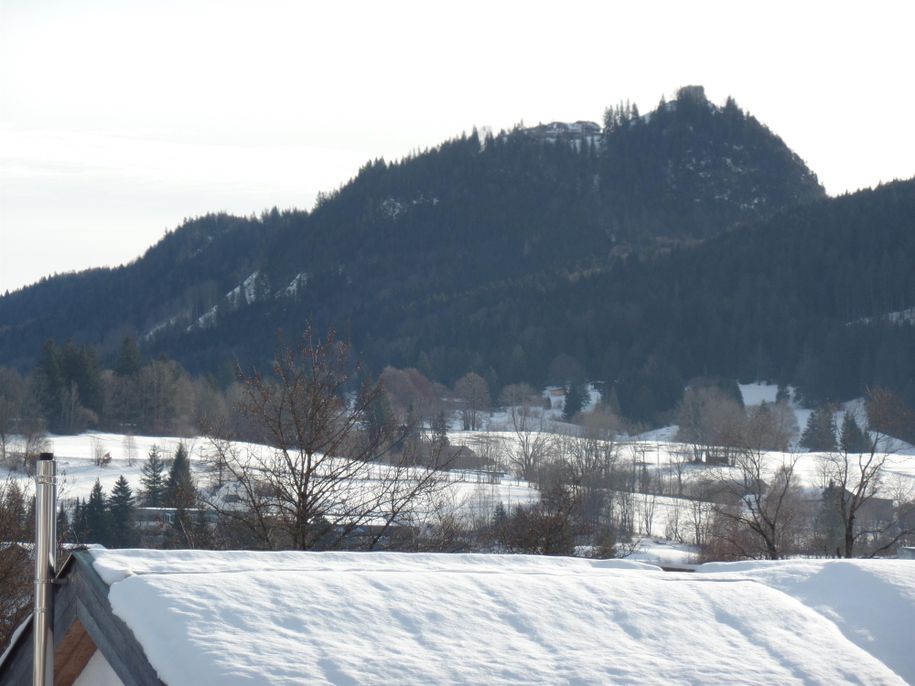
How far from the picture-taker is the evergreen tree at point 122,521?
40500mm

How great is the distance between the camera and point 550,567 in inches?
260

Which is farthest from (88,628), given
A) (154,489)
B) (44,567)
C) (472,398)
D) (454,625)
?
(472,398)

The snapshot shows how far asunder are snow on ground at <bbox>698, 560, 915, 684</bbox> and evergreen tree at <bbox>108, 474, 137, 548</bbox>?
35.6m

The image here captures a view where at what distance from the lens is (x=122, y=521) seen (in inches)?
1683

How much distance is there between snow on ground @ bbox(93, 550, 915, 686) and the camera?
192 inches

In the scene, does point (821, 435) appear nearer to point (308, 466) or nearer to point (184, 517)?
point (184, 517)

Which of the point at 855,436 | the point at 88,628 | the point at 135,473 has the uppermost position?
the point at 88,628

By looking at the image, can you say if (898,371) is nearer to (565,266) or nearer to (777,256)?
(777,256)

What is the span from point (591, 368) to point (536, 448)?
80260mm

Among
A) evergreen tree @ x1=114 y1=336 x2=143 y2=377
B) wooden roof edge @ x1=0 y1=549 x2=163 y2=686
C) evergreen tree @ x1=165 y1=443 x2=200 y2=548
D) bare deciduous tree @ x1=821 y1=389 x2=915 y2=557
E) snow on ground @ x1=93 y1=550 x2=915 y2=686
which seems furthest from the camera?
evergreen tree @ x1=114 y1=336 x2=143 y2=377

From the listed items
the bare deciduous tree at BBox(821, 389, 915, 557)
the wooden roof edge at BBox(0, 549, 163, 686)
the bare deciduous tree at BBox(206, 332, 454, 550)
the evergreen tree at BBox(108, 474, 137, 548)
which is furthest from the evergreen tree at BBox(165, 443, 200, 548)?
the bare deciduous tree at BBox(821, 389, 915, 557)

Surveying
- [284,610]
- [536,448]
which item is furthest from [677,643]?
[536,448]

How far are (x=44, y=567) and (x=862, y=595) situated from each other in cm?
452

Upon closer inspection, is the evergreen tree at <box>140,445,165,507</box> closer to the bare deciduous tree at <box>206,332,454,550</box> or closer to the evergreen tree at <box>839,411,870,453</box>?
the bare deciduous tree at <box>206,332,454,550</box>
